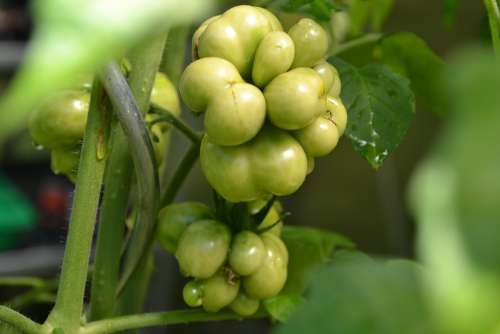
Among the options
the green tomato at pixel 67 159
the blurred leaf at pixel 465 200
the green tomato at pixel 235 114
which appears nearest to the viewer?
the blurred leaf at pixel 465 200

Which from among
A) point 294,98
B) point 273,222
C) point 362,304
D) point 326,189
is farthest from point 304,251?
point 326,189

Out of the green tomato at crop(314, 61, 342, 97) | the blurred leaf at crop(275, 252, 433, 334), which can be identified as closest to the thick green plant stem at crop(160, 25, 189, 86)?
the green tomato at crop(314, 61, 342, 97)

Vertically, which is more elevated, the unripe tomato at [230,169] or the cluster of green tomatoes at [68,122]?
the unripe tomato at [230,169]

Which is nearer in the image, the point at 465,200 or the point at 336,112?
the point at 465,200

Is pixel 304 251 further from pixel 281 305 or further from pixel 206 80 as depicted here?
pixel 206 80

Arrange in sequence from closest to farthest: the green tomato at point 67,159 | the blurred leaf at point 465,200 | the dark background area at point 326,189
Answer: the blurred leaf at point 465,200 → the green tomato at point 67,159 → the dark background area at point 326,189

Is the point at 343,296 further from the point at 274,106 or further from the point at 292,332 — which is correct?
the point at 274,106

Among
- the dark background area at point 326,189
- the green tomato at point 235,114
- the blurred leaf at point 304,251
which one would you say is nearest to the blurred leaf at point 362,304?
the green tomato at point 235,114

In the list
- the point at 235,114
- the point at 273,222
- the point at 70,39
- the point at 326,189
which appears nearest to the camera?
the point at 70,39

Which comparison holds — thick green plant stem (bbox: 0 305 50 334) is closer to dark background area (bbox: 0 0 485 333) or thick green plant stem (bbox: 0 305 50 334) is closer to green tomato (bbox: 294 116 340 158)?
green tomato (bbox: 294 116 340 158)

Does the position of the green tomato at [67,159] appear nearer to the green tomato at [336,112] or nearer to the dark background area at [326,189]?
the green tomato at [336,112]
